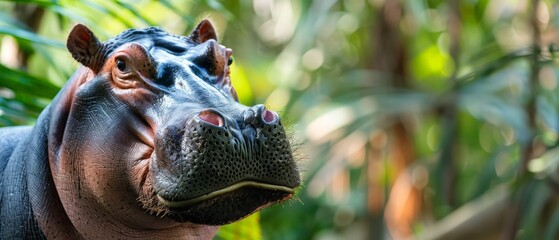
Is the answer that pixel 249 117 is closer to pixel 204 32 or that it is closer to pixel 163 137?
pixel 163 137

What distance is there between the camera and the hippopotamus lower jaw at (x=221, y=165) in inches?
36.7

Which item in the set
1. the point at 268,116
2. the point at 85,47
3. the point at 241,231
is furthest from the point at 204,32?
the point at 241,231

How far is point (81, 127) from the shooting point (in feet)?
3.53

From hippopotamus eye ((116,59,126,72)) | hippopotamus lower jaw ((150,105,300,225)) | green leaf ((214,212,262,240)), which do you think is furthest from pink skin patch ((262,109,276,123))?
green leaf ((214,212,262,240))

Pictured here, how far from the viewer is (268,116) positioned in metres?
0.97

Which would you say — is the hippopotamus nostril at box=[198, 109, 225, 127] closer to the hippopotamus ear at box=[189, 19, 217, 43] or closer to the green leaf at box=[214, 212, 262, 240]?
the hippopotamus ear at box=[189, 19, 217, 43]

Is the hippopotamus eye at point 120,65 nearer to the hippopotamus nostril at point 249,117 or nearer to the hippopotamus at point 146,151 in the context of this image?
the hippopotamus at point 146,151

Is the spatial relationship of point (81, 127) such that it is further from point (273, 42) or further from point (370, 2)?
point (273, 42)

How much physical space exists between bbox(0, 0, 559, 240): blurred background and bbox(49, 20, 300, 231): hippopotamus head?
39.1 inches

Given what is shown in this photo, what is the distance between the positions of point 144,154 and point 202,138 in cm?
10

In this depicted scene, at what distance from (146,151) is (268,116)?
0.13m

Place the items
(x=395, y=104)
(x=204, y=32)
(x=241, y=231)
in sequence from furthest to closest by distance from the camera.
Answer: (x=395, y=104)
(x=241, y=231)
(x=204, y=32)

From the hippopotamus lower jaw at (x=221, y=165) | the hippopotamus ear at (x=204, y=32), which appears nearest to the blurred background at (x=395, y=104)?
the hippopotamus ear at (x=204, y=32)

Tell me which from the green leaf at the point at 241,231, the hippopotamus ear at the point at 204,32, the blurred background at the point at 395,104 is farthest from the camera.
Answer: the blurred background at the point at 395,104
